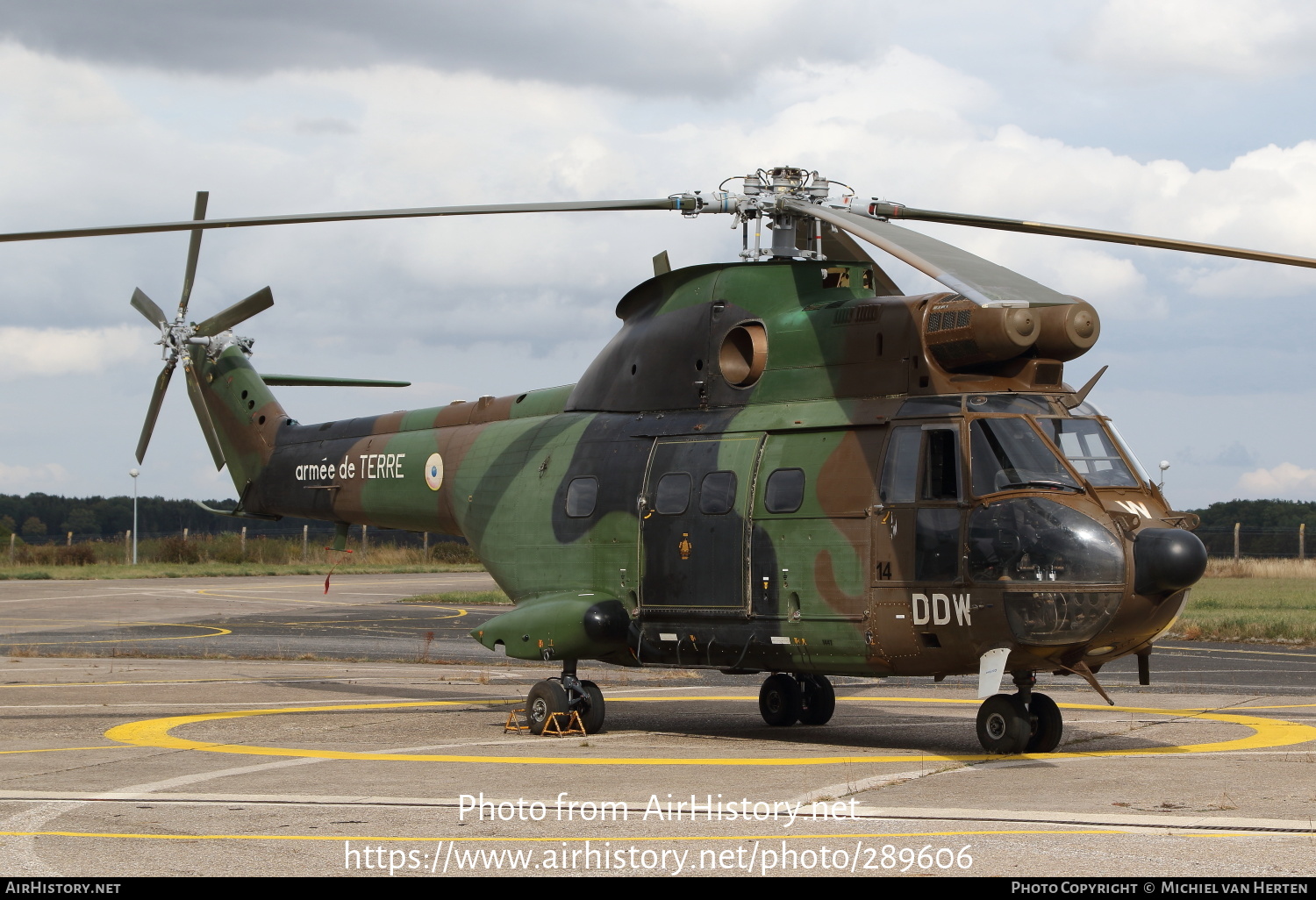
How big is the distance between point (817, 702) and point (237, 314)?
37.0 feet

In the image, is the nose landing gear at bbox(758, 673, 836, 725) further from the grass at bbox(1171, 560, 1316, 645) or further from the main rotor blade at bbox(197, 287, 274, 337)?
the grass at bbox(1171, 560, 1316, 645)

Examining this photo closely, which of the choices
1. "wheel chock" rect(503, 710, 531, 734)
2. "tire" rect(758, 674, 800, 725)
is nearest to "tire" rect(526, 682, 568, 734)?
"wheel chock" rect(503, 710, 531, 734)

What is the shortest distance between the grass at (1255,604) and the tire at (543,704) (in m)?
18.4

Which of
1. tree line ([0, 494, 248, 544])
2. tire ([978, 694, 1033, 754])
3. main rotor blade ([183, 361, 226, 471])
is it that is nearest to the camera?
tire ([978, 694, 1033, 754])

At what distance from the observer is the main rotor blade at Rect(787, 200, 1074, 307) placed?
10.0 m

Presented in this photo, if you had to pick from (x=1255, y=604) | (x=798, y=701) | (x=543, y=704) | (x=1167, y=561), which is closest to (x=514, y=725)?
(x=543, y=704)

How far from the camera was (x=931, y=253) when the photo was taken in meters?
10.8

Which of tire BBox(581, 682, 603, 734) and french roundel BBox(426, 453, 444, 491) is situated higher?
french roundel BBox(426, 453, 444, 491)

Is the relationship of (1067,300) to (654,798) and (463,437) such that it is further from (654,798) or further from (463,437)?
(463,437)

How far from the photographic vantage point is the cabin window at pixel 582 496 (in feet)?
50.4

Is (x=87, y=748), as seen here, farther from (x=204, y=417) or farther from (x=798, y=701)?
(x=204, y=417)

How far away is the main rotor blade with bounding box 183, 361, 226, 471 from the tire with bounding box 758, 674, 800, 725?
1008 centimetres

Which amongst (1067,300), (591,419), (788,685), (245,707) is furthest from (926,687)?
(1067,300)

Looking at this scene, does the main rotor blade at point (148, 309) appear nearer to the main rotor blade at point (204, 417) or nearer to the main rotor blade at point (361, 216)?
the main rotor blade at point (204, 417)
